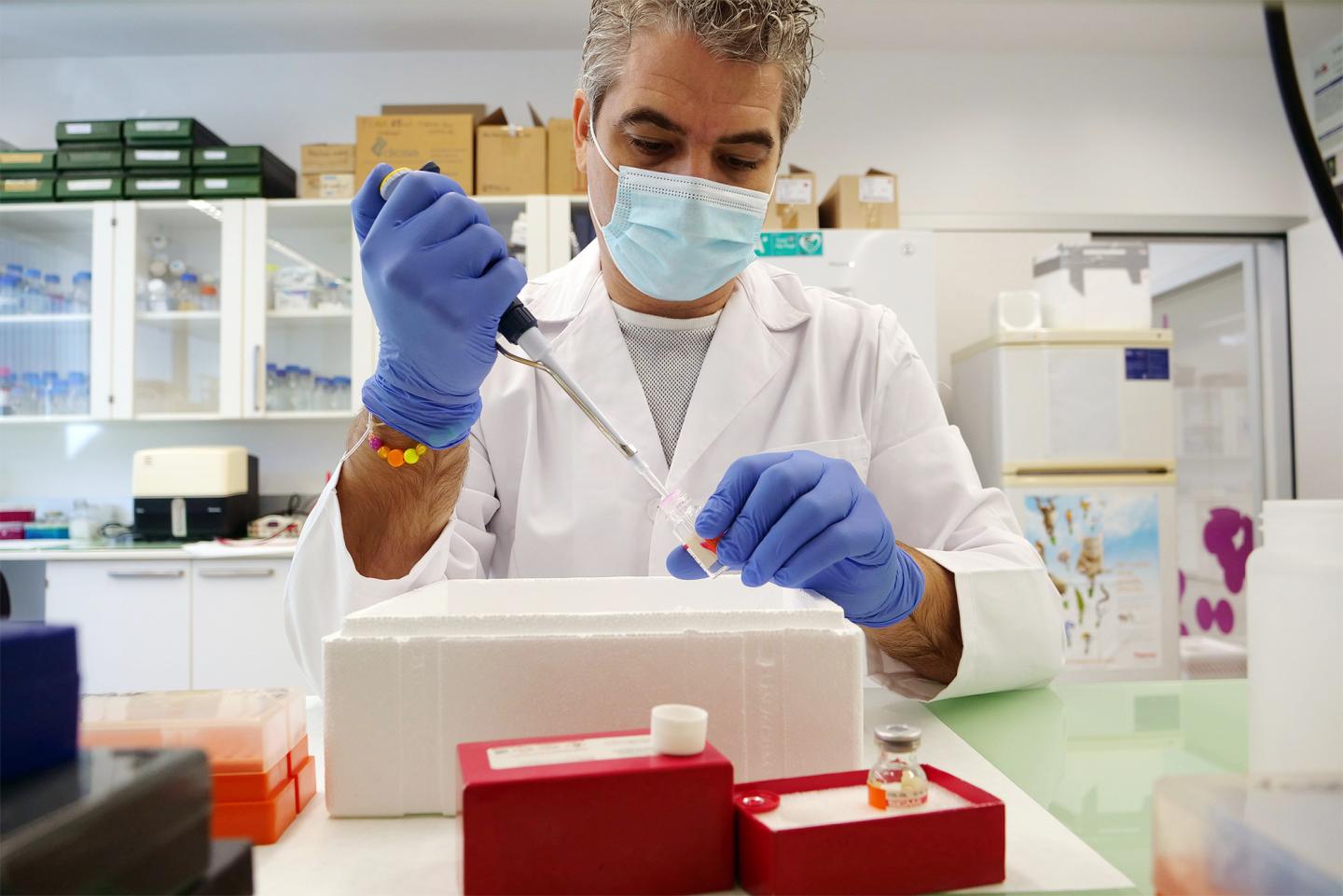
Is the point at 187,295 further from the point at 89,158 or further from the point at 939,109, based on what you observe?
the point at 939,109

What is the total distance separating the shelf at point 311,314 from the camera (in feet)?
10.2

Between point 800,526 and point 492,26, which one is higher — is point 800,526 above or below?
below

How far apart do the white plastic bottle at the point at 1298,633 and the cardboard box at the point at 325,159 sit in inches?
127

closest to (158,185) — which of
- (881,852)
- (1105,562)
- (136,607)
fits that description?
(136,607)

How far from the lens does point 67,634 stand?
35cm

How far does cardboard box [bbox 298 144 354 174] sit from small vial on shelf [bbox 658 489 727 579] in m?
2.76

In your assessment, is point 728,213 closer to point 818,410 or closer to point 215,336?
point 818,410

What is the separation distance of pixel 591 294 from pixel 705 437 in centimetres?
32

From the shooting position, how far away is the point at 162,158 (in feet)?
10.0

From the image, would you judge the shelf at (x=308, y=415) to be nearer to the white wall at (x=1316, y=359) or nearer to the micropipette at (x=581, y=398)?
the micropipette at (x=581, y=398)

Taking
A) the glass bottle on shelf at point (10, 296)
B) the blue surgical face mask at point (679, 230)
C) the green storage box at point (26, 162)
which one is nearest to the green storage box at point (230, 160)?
the green storage box at point (26, 162)

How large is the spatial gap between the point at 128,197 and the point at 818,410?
298 centimetres

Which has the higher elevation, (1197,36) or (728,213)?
(1197,36)

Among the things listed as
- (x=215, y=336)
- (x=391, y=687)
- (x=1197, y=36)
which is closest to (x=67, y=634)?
(x=391, y=687)
